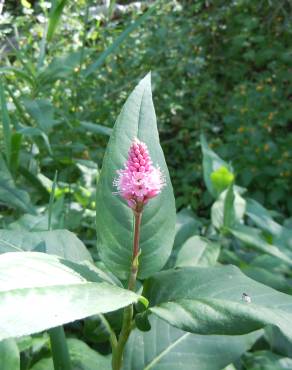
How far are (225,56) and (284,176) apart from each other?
150cm

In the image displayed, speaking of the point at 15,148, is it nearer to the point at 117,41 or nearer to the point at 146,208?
the point at 117,41

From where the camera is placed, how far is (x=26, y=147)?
73.1 inches

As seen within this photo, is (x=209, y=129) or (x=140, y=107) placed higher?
(x=140, y=107)

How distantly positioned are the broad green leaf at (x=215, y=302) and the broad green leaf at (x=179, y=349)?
18 cm

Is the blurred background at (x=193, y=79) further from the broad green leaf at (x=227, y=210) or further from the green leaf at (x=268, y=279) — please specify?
the green leaf at (x=268, y=279)

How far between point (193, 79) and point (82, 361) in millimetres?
2810

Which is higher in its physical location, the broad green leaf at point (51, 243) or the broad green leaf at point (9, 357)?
the broad green leaf at point (51, 243)

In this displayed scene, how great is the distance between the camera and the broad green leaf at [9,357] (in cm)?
80

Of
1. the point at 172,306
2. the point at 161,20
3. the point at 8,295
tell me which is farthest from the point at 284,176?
the point at 8,295

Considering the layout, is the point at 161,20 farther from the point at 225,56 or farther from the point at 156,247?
the point at 156,247

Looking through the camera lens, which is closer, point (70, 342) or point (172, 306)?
point (172, 306)

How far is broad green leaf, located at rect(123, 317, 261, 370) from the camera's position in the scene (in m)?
0.92

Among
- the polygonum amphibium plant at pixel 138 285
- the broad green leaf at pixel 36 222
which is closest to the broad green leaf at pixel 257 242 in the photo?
the polygonum amphibium plant at pixel 138 285

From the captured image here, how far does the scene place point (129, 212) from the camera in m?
0.88
